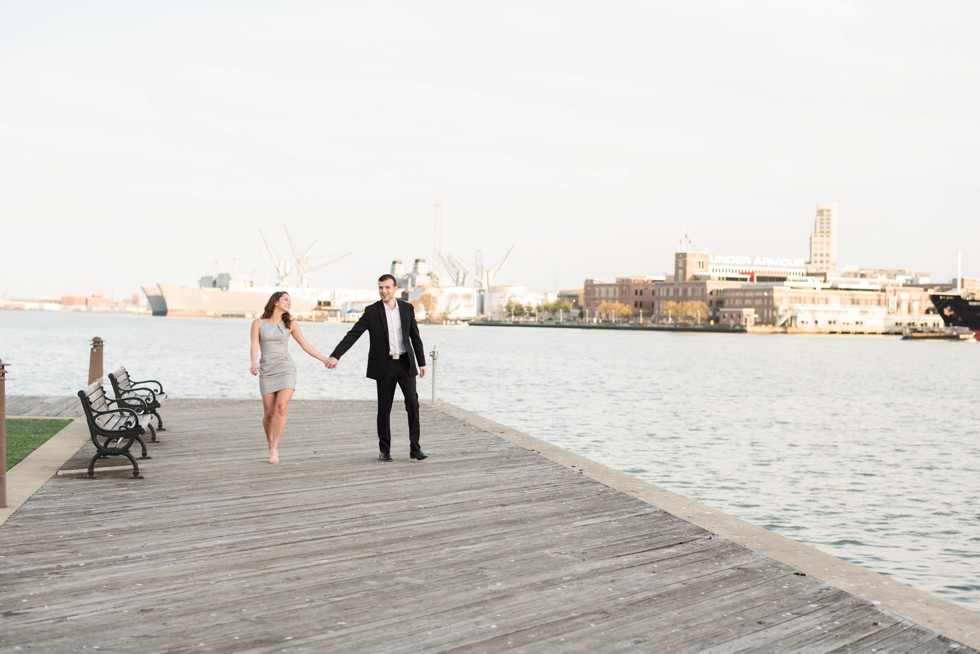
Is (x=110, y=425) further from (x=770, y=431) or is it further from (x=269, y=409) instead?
(x=770, y=431)

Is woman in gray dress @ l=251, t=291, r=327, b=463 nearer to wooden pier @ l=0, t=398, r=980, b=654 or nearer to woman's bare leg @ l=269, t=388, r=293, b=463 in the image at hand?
woman's bare leg @ l=269, t=388, r=293, b=463

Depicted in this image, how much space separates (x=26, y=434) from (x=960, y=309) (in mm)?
160066

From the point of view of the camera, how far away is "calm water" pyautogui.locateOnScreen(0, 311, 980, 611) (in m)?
12.7

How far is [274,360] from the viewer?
9992 millimetres

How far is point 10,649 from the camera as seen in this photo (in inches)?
174

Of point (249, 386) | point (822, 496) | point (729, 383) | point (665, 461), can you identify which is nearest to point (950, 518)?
point (822, 496)

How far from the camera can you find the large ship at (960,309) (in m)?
148

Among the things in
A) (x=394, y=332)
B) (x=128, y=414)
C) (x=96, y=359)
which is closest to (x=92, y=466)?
(x=128, y=414)

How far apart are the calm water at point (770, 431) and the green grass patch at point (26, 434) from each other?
9587 millimetres

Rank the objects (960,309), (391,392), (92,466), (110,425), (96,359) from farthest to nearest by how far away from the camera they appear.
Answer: (960,309)
(96,359)
(391,392)
(110,425)
(92,466)

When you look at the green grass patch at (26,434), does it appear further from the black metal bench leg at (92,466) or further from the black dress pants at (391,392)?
the black dress pants at (391,392)

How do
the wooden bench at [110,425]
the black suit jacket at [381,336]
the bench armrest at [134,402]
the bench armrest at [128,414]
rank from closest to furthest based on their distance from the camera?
the wooden bench at [110,425] → the bench armrest at [128,414] → the black suit jacket at [381,336] → the bench armrest at [134,402]

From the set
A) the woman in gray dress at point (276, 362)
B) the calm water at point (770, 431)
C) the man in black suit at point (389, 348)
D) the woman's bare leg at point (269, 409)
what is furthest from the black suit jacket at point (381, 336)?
the calm water at point (770, 431)


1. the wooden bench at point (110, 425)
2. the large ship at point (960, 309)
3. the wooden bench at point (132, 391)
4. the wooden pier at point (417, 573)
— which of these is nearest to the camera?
the wooden pier at point (417, 573)
